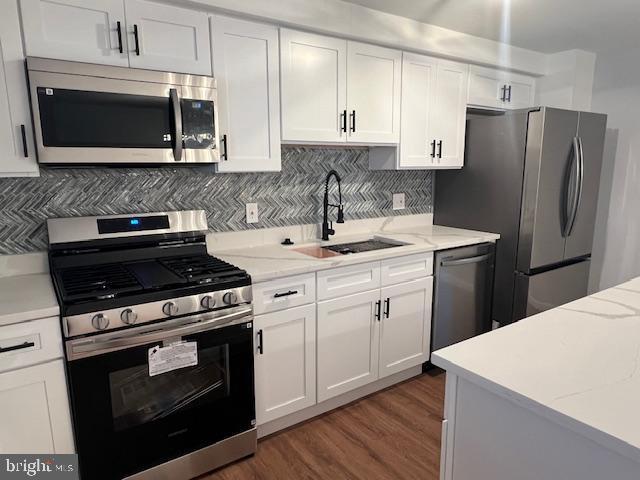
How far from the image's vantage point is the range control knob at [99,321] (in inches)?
60.5

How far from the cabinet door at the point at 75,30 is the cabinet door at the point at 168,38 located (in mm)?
54

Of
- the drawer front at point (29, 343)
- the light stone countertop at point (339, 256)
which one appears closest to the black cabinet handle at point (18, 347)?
the drawer front at point (29, 343)

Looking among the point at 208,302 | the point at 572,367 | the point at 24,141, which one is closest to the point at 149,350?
the point at 208,302

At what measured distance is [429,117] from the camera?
2.84m

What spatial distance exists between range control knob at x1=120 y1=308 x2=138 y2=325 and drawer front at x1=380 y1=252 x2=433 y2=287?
1.33m

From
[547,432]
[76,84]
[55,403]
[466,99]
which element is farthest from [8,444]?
[466,99]

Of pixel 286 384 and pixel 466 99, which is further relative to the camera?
pixel 466 99

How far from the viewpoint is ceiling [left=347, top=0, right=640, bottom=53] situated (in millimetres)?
2361

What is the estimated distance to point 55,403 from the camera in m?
1.55

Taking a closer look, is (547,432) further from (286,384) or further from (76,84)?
(76,84)

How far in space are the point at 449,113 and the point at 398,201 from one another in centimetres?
71

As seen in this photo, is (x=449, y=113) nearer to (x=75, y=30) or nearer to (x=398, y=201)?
(x=398, y=201)

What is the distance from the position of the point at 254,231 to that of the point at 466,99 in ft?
5.79

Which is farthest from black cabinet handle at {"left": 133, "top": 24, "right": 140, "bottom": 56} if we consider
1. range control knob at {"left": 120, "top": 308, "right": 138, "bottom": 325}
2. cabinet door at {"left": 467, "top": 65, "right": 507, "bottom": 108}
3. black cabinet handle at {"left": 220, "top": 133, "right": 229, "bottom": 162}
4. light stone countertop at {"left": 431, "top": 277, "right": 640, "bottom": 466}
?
cabinet door at {"left": 467, "top": 65, "right": 507, "bottom": 108}
